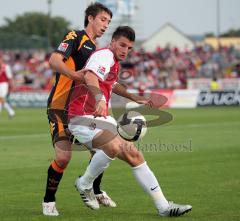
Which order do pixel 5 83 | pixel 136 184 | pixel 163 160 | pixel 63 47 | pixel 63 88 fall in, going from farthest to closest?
pixel 5 83, pixel 163 160, pixel 136 184, pixel 63 88, pixel 63 47

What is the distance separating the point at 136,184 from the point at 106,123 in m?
2.92

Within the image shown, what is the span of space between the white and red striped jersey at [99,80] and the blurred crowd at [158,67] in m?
35.1

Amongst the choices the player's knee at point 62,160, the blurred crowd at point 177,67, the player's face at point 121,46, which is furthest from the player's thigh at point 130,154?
the blurred crowd at point 177,67

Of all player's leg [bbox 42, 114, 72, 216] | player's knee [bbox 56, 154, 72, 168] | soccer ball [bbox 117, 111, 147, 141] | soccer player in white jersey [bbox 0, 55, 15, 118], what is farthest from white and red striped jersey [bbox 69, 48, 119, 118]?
soccer player in white jersey [bbox 0, 55, 15, 118]

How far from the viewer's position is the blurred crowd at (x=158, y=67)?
152 feet

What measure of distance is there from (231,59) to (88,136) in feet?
138

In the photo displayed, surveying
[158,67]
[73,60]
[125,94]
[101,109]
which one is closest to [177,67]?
[158,67]

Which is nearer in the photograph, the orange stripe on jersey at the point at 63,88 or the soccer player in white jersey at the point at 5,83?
the orange stripe on jersey at the point at 63,88

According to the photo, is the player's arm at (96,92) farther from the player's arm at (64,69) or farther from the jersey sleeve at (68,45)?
the jersey sleeve at (68,45)

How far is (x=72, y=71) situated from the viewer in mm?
8703

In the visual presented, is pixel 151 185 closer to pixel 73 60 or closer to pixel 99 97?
pixel 99 97

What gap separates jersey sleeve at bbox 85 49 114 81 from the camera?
863 centimetres

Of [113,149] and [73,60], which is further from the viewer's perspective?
[73,60]

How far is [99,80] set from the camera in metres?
8.78
